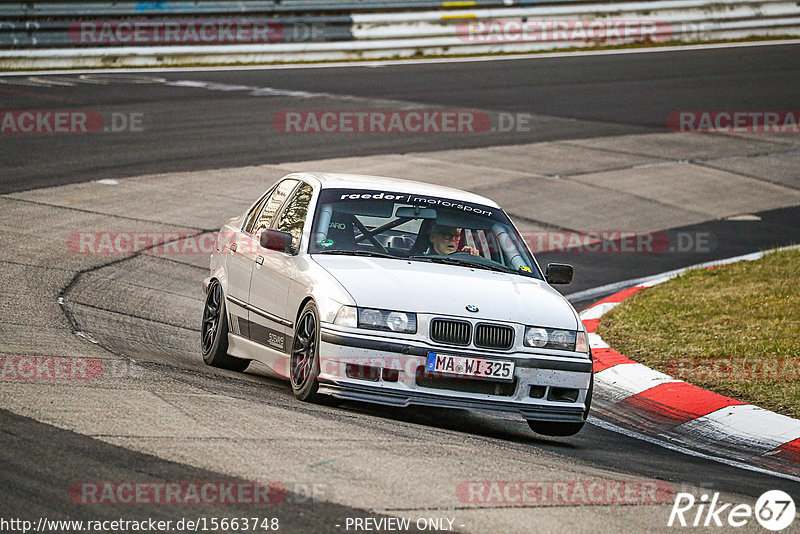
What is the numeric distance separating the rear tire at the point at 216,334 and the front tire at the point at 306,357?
1.39 m

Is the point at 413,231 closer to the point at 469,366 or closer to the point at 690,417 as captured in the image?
the point at 469,366

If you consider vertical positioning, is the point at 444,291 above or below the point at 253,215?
below

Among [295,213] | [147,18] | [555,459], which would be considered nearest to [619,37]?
[147,18]

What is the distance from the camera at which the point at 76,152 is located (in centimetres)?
1817

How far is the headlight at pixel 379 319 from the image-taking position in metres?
7.30

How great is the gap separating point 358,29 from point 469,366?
2179cm

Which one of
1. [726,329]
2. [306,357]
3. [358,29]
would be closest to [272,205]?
[306,357]

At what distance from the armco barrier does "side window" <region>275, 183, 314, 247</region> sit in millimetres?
17295

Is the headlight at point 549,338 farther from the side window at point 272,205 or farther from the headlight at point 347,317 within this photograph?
the side window at point 272,205

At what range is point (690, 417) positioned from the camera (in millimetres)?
8609

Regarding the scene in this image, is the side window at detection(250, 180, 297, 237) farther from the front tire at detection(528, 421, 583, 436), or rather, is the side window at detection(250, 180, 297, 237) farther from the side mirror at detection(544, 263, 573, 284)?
the front tire at detection(528, 421, 583, 436)

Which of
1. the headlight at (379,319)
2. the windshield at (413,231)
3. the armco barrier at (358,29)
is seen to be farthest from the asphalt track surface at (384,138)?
the armco barrier at (358,29)

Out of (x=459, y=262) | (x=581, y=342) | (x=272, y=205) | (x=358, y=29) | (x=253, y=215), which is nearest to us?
(x=581, y=342)

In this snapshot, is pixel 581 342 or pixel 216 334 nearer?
pixel 581 342
